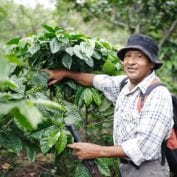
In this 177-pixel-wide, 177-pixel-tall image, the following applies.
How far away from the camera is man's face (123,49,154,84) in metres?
2.69

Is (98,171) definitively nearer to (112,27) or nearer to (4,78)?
(4,78)

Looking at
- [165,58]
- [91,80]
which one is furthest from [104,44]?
[165,58]

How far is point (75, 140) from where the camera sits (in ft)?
8.49

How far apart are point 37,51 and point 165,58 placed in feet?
12.5

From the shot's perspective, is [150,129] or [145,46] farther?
[145,46]

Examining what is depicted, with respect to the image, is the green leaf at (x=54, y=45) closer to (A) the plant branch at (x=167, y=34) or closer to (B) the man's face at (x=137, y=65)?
(B) the man's face at (x=137, y=65)

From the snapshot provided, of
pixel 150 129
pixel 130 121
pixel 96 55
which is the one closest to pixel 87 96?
pixel 96 55

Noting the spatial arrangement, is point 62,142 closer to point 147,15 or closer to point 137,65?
point 137,65

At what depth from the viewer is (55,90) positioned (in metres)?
3.06

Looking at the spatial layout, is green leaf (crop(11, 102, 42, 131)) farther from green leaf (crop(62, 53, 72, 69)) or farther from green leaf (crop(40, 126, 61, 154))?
green leaf (crop(62, 53, 72, 69))

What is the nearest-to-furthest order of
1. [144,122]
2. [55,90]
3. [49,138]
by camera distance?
[49,138] → [144,122] → [55,90]

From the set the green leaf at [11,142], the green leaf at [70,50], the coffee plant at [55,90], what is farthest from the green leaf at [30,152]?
the green leaf at [70,50]

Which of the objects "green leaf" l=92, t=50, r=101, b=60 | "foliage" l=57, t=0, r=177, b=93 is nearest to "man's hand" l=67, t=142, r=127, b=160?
"green leaf" l=92, t=50, r=101, b=60

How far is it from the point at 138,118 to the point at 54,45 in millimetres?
785
